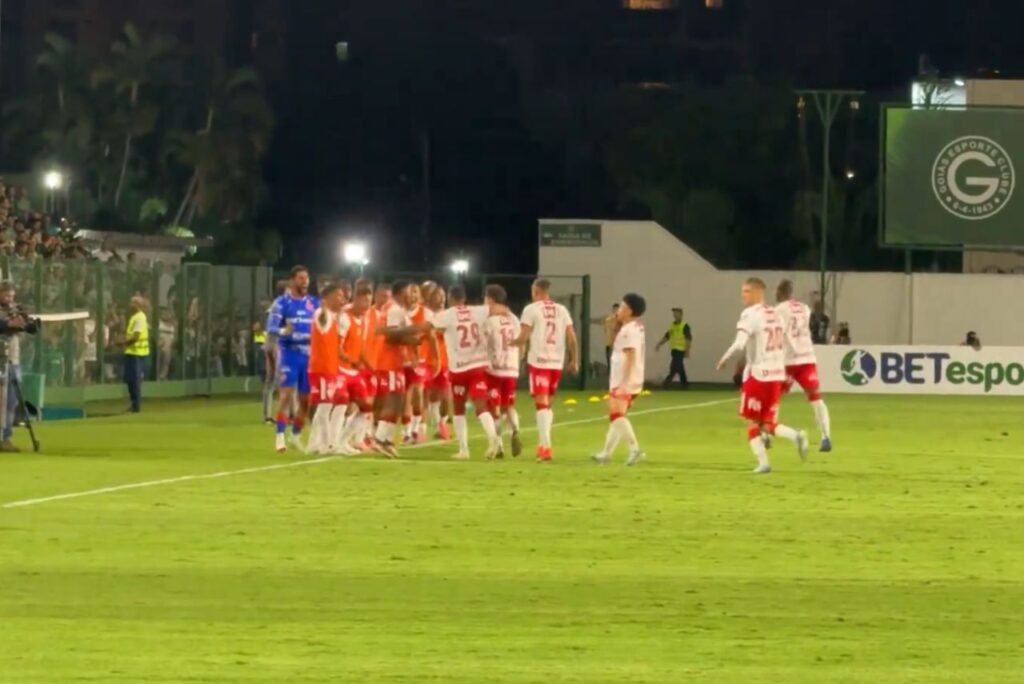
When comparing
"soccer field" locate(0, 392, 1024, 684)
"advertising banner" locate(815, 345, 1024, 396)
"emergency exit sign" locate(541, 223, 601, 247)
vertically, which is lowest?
"soccer field" locate(0, 392, 1024, 684)

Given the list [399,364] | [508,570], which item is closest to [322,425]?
[399,364]

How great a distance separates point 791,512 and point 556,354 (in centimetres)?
728

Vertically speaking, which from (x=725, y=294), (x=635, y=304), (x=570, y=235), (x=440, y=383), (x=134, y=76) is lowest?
(x=440, y=383)

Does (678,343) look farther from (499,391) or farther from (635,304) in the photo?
(635,304)

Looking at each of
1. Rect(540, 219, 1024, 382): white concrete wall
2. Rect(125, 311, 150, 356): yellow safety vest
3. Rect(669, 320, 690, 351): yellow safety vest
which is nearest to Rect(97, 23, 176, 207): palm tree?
Rect(540, 219, 1024, 382): white concrete wall

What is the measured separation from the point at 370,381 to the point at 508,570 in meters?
12.0

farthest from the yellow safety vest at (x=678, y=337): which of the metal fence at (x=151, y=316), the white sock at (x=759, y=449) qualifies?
the white sock at (x=759, y=449)

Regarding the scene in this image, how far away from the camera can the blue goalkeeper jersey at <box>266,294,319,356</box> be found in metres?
29.0

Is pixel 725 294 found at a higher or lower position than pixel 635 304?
higher

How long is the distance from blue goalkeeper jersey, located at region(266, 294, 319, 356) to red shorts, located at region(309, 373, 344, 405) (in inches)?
43.4

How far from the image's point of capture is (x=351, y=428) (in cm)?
2803

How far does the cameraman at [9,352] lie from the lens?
27.0 metres

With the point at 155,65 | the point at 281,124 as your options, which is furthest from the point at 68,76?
the point at 281,124

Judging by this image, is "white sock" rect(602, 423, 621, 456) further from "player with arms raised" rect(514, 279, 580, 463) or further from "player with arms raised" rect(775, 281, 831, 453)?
"player with arms raised" rect(775, 281, 831, 453)
